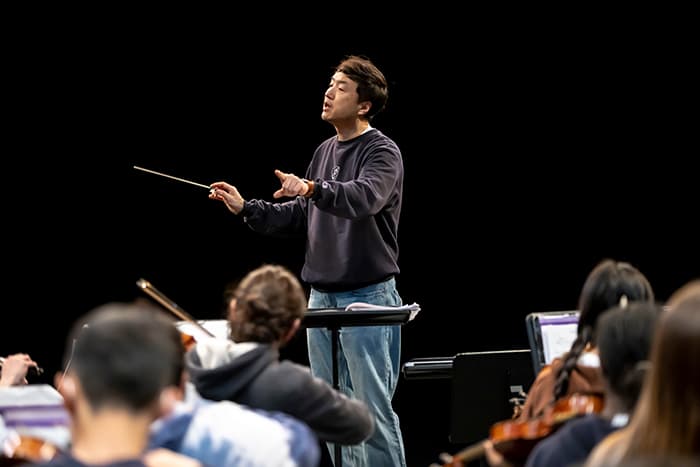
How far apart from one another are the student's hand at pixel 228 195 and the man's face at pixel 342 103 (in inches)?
16.9

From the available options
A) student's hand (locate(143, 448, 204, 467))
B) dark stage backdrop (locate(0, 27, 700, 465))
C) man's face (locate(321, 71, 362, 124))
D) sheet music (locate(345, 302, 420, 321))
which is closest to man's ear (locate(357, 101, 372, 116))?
man's face (locate(321, 71, 362, 124))

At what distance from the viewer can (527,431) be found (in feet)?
7.69

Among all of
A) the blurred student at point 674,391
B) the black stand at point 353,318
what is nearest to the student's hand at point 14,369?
the black stand at point 353,318

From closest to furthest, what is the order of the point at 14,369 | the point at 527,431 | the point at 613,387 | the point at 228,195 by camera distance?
the point at 613,387 < the point at 527,431 < the point at 14,369 < the point at 228,195

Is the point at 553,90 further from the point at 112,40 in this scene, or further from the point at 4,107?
the point at 4,107

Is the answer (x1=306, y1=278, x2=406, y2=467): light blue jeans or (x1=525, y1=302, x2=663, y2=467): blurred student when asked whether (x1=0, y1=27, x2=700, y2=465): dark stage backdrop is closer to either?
(x1=306, y1=278, x2=406, y2=467): light blue jeans

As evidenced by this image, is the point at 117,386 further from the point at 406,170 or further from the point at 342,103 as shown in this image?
the point at 406,170

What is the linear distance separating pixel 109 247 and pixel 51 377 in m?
0.73

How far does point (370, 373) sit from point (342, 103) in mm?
994

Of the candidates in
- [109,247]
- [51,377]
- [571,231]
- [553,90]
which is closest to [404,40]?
[553,90]

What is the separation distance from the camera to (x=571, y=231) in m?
6.23

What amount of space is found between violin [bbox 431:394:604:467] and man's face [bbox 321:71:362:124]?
6.86 feet

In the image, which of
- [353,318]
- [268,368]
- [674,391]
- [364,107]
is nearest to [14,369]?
[268,368]

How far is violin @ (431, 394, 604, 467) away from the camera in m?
2.32
